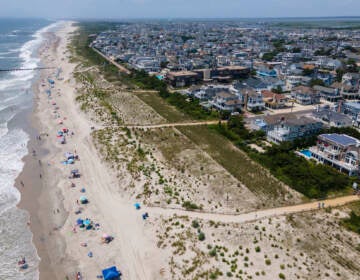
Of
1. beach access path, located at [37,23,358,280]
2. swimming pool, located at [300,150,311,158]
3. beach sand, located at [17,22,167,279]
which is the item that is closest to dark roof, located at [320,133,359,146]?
swimming pool, located at [300,150,311,158]

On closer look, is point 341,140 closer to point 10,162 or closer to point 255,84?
point 255,84

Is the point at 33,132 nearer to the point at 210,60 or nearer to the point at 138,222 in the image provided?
the point at 138,222

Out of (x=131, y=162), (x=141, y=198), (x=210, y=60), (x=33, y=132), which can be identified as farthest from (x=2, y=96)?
(x=210, y=60)

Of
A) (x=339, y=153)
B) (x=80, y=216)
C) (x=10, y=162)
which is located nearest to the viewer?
(x=80, y=216)

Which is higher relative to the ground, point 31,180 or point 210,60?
point 210,60

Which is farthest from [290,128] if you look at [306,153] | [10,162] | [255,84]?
[10,162]

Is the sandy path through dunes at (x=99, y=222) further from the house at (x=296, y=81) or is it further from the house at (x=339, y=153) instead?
the house at (x=296, y=81)

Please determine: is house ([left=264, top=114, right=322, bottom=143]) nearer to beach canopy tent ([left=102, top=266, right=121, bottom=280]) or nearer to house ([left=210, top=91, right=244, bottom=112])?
house ([left=210, top=91, right=244, bottom=112])
